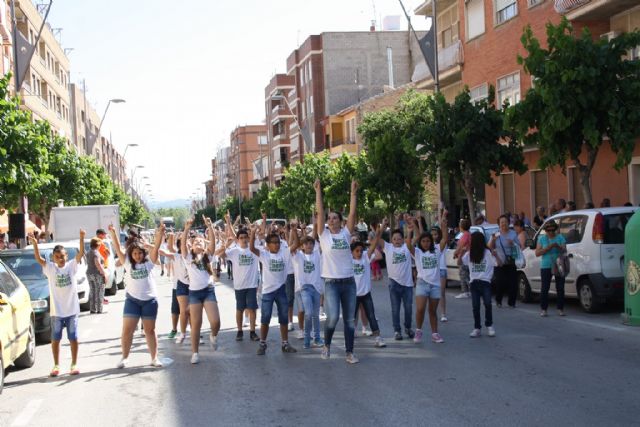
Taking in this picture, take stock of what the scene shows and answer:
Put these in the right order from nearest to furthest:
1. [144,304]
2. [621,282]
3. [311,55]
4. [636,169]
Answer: [144,304], [621,282], [636,169], [311,55]

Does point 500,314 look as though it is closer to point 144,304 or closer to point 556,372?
point 556,372

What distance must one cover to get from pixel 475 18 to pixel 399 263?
23.3m

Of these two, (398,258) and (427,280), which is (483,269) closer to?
(427,280)

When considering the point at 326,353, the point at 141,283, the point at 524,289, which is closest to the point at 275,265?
the point at 326,353

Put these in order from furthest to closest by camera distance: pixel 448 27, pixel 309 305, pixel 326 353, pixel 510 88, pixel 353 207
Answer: pixel 448 27
pixel 510 88
pixel 309 305
pixel 326 353
pixel 353 207

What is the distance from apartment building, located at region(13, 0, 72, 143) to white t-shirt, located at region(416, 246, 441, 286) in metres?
33.4

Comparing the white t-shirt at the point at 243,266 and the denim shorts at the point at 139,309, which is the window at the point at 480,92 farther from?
the denim shorts at the point at 139,309

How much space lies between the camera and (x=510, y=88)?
1186 inches

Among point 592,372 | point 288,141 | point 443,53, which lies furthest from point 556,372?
point 288,141

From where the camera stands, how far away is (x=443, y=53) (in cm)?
3619

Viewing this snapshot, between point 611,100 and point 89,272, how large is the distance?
11801 mm

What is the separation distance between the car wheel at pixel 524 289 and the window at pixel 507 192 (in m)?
14.6

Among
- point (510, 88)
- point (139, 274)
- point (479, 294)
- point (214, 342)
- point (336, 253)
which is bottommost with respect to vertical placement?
point (214, 342)

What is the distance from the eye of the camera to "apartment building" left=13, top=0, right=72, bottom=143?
48.6 metres
